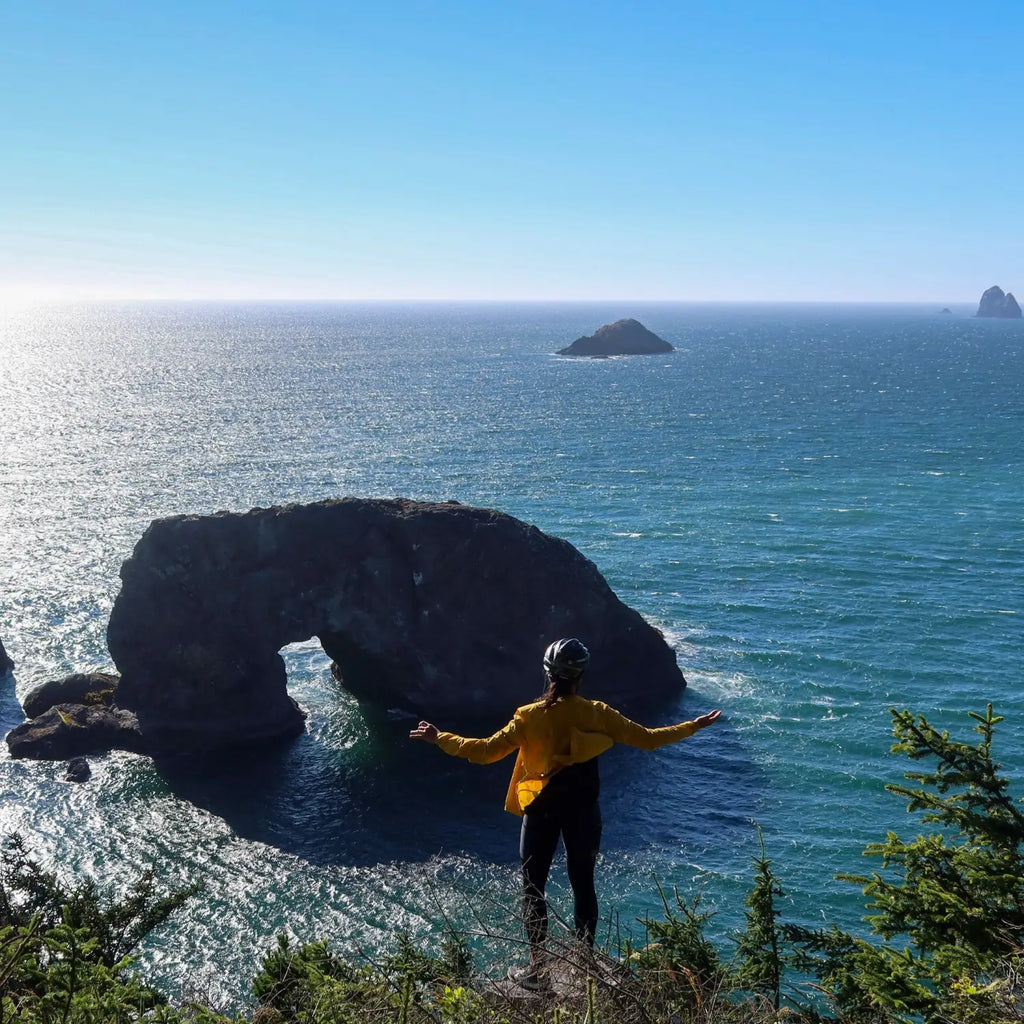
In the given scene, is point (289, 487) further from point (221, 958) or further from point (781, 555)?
point (221, 958)

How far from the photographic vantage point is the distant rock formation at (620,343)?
186 metres

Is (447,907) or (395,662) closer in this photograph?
(447,907)

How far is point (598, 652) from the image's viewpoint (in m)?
38.7

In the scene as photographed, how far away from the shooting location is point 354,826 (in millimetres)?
30078

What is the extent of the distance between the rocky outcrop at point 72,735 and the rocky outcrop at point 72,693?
136 centimetres

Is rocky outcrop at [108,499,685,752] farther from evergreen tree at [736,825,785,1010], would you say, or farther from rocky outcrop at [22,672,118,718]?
evergreen tree at [736,825,785,1010]

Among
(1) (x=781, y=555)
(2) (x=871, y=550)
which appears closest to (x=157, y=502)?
(1) (x=781, y=555)

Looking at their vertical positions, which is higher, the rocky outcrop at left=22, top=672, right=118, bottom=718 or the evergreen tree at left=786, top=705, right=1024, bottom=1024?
the evergreen tree at left=786, top=705, right=1024, bottom=1024

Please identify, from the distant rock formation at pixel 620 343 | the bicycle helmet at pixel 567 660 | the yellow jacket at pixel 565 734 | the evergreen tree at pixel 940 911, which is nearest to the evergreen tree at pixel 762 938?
the evergreen tree at pixel 940 911

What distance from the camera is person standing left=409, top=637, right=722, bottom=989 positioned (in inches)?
328

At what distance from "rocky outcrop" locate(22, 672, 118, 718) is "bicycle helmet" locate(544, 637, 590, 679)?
34123 mm

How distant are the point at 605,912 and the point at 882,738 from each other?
13856 millimetres

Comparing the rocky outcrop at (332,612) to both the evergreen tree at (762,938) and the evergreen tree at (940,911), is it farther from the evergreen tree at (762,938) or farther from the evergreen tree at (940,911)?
the evergreen tree at (940,911)

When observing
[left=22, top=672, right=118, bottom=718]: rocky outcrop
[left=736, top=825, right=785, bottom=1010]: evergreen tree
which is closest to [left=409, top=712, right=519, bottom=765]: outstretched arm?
[left=736, top=825, right=785, bottom=1010]: evergreen tree
